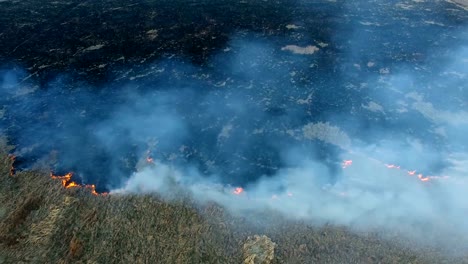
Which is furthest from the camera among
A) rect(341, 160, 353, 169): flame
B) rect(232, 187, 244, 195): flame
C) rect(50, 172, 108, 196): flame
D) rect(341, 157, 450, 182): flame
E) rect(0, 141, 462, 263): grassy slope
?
rect(341, 160, 353, 169): flame

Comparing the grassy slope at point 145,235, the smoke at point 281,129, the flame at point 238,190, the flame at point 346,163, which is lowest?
the flame at point 238,190

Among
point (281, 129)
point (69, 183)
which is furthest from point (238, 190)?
point (69, 183)

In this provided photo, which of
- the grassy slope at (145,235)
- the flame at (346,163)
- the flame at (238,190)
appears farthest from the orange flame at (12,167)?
the flame at (346,163)

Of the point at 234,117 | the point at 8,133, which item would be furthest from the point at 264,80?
the point at 8,133

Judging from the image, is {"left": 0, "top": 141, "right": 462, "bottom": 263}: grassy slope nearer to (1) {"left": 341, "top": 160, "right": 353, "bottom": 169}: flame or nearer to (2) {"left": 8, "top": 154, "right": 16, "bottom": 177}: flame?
(2) {"left": 8, "top": 154, "right": 16, "bottom": 177}: flame

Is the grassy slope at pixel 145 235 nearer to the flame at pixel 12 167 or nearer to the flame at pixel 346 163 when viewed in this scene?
the flame at pixel 12 167

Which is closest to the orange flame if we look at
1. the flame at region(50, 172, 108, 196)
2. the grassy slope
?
the grassy slope

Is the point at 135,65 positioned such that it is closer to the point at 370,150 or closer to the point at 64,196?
the point at 64,196
